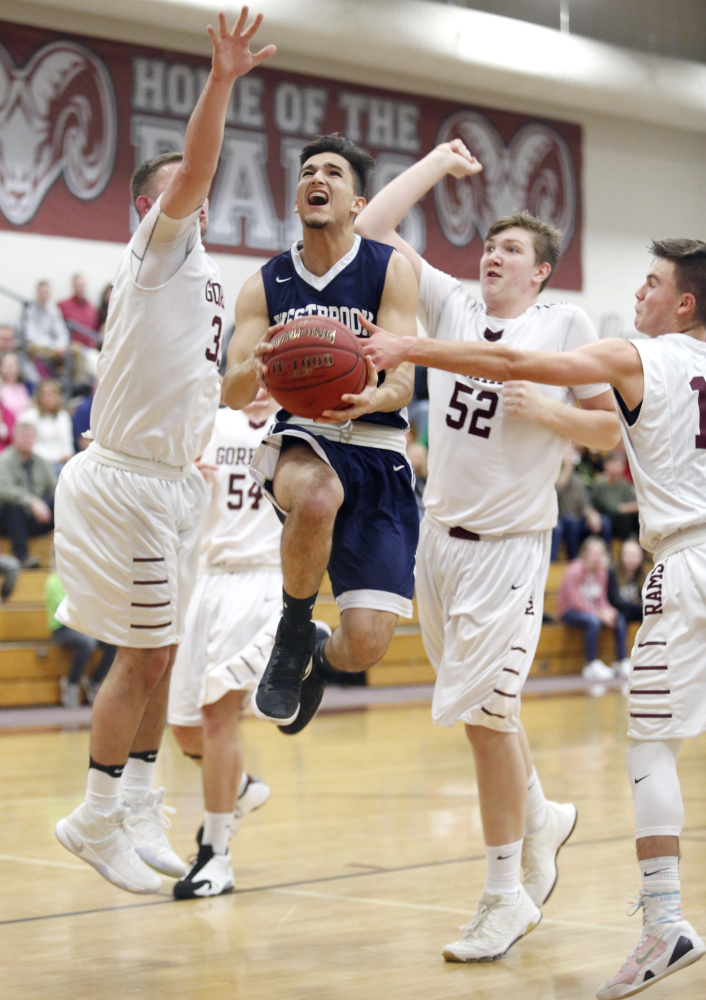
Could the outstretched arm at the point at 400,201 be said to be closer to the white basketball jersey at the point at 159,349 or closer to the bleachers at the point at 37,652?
the white basketball jersey at the point at 159,349

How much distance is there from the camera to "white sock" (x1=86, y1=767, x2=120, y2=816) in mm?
4469

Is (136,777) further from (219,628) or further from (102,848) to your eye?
(219,628)

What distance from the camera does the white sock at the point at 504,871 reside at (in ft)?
14.6

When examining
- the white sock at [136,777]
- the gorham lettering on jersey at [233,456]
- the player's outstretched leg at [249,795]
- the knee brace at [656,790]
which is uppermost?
the gorham lettering on jersey at [233,456]

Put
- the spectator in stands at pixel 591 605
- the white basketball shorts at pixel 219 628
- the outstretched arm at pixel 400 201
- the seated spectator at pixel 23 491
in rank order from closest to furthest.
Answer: the outstretched arm at pixel 400 201, the white basketball shorts at pixel 219 628, the seated spectator at pixel 23 491, the spectator in stands at pixel 591 605

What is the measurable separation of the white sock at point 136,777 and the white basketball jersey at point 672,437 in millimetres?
2265

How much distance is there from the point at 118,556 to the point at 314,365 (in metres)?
1.18

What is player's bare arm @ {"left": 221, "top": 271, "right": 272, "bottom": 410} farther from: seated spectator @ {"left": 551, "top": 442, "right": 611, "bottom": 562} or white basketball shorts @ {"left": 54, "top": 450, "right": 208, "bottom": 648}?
seated spectator @ {"left": 551, "top": 442, "right": 611, "bottom": 562}

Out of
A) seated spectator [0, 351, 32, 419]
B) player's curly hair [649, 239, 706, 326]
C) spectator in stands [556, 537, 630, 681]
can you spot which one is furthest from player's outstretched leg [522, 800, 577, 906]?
spectator in stands [556, 537, 630, 681]

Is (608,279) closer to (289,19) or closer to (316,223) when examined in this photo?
(289,19)

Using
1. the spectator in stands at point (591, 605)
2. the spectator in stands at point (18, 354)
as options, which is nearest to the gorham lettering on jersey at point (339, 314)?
the spectator in stands at point (18, 354)

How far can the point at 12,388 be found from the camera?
44.8 feet

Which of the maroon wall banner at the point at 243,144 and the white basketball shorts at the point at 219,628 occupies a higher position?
the maroon wall banner at the point at 243,144

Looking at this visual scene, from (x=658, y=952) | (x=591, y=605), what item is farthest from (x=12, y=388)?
(x=658, y=952)
